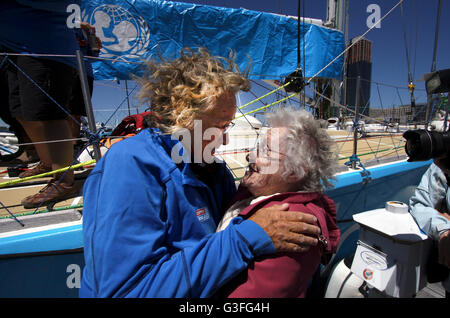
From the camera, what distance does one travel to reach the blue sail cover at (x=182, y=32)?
3.11 meters

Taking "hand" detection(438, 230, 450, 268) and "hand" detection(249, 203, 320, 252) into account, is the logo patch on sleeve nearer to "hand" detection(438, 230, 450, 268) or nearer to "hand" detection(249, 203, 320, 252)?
"hand" detection(249, 203, 320, 252)

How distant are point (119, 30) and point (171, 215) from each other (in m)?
3.43

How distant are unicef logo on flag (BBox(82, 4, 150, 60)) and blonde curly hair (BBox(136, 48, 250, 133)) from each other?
2.77 meters

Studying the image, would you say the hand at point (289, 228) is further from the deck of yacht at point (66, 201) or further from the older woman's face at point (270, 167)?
the deck of yacht at point (66, 201)

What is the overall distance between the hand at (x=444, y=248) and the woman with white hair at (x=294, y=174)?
43.0 inches

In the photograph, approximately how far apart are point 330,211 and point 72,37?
2.00 meters

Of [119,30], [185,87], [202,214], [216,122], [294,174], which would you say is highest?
[119,30]

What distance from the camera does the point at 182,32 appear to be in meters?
3.31

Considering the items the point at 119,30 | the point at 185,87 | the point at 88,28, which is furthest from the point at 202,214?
the point at 119,30

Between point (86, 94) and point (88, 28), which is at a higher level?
point (88, 28)

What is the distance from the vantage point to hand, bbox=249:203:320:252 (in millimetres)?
747

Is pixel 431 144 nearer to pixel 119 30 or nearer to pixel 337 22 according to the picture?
pixel 119 30

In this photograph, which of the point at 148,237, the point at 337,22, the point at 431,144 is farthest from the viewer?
the point at 337,22

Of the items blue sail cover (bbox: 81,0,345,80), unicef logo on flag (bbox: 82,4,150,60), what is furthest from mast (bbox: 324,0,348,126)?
unicef logo on flag (bbox: 82,4,150,60)
